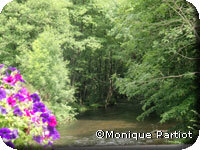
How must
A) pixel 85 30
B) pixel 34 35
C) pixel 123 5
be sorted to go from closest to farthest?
1. pixel 34 35
2. pixel 85 30
3. pixel 123 5

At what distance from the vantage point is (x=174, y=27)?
17.5ft

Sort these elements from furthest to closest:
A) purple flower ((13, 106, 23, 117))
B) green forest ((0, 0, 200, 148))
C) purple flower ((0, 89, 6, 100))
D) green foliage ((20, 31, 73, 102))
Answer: green forest ((0, 0, 200, 148)), green foliage ((20, 31, 73, 102)), purple flower ((0, 89, 6, 100)), purple flower ((13, 106, 23, 117))

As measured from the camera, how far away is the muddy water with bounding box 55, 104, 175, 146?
15.8 ft

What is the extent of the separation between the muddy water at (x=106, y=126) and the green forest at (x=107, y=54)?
0.14 metres

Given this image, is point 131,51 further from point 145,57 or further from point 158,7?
point 158,7

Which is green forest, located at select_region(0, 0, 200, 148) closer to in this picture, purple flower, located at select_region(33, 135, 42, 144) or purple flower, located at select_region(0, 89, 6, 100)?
purple flower, located at select_region(0, 89, 6, 100)

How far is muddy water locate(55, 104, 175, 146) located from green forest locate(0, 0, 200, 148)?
0.14 m

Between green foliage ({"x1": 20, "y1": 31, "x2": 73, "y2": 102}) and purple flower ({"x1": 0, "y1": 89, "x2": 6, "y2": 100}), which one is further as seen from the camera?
green foliage ({"x1": 20, "y1": 31, "x2": 73, "y2": 102})

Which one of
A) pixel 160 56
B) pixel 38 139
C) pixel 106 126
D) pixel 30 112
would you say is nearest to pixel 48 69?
pixel 106 126

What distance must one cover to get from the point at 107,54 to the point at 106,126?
1675 millimetres

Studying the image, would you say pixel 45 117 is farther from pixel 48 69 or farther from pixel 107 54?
pixel 107 54

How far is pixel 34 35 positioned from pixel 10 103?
2112mm

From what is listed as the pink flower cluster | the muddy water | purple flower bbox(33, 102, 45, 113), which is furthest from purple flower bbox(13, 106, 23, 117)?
the muddy water

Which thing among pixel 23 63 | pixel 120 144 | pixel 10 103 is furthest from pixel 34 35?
pixel 120 144
